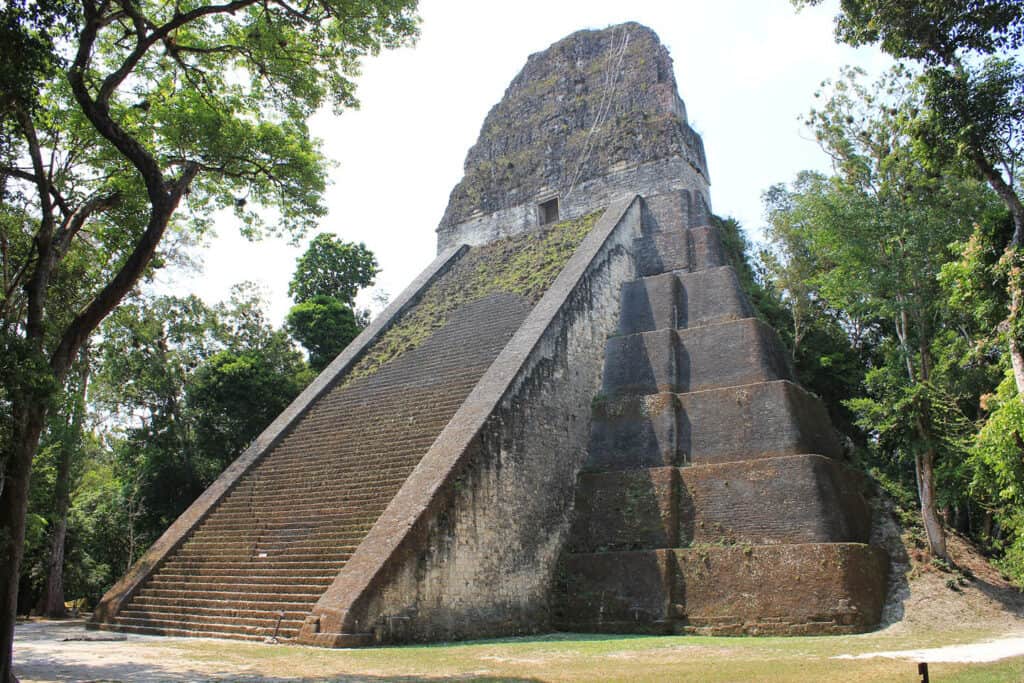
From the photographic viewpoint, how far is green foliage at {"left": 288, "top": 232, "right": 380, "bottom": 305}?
24062 millimetres

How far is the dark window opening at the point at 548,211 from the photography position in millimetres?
18375

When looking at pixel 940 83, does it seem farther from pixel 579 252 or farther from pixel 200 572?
pixel 200 572

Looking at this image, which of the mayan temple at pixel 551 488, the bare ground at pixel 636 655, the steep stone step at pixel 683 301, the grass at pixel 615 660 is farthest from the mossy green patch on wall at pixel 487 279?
the grass at pixel 615 660

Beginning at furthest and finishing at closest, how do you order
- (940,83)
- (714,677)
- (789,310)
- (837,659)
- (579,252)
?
1. (789,310)
2. (579,252)
3. (940,83)
4. (837,659)
5. (714,677)

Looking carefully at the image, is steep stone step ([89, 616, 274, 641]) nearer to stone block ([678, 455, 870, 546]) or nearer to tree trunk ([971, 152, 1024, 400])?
stone block ([678, 455, 870, 546])

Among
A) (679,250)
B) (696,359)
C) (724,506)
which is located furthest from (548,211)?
(724,506)

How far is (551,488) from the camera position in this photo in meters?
10.7

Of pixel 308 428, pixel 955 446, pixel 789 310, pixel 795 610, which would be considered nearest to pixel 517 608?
pixel 795 610

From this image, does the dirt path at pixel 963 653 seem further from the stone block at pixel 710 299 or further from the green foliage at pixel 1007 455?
the stone block at pixel 710 299

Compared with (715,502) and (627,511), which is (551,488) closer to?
(627,511)

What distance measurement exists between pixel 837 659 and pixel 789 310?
11.4 meters

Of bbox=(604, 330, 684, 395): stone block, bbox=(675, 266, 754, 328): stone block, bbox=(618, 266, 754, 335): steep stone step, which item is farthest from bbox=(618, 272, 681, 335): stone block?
bbox=(604, 330, 684, 395): stone block

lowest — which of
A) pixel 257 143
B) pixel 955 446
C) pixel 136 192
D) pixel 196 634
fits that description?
pixel 196 634

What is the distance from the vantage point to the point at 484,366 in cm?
1207
